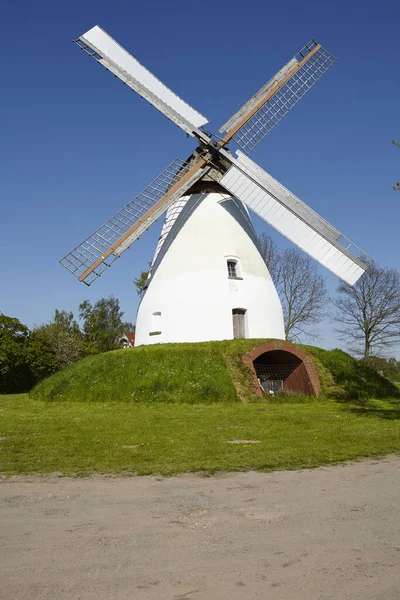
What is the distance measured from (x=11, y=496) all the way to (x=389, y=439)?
26.4ft

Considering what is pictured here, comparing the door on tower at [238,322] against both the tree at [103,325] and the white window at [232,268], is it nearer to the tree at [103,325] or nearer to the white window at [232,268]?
the white window at [232,268]

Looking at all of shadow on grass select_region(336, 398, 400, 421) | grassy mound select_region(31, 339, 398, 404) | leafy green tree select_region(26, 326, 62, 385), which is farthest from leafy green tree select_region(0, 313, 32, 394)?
shadow on grass select_region(336, 398, 400, 421)

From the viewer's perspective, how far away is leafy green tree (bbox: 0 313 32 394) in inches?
1420

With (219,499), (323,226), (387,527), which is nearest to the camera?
(387,527)

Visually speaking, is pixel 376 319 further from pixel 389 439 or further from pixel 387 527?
pixel 387 527

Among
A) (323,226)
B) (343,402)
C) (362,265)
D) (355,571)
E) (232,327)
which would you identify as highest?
(323,226)

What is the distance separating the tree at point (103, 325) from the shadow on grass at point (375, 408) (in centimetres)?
3594

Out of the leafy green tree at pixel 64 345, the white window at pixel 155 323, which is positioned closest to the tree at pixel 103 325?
the leafy green tree at pixel 64 345

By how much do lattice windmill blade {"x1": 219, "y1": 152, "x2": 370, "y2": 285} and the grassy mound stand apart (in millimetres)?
4466

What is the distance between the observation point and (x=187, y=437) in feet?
35.6

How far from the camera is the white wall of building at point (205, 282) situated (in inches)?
837

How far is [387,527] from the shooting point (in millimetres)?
4898

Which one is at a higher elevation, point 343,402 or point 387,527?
point 343,402

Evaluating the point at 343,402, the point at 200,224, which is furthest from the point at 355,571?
the point at 200,224
